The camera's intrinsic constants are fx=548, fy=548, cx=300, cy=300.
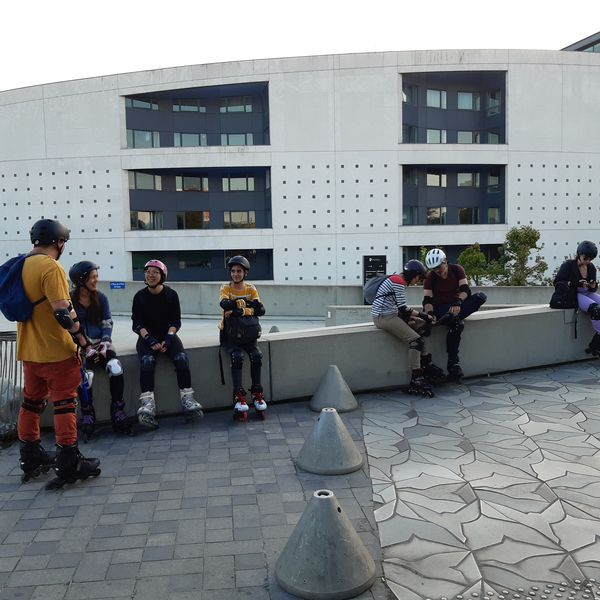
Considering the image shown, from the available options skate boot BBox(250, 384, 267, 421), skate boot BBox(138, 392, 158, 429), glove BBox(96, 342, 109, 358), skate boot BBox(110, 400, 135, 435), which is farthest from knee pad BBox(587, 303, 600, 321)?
glove BBox(96, 342, 109, 358)

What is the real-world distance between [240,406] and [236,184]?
40450mm

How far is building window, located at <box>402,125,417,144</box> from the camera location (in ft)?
137

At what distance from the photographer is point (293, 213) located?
39.7 m

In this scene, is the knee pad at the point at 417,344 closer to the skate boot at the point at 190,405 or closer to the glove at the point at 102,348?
the skate boot at the point at 190,405

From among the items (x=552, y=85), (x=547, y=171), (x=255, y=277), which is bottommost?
(x=255, y=277)

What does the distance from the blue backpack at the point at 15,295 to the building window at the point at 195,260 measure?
40.1 metres

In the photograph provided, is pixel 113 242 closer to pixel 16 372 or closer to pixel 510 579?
pixel 16 372

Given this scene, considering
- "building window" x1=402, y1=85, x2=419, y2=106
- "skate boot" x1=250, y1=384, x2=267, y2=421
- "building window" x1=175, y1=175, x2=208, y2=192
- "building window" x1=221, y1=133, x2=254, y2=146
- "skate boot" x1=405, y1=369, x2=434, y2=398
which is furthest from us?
"building window" x1=175, y1=175, x2=208, y2=192

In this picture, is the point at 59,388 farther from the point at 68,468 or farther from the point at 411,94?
the point at 411,94

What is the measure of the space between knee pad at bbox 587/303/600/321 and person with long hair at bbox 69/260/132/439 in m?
6.73

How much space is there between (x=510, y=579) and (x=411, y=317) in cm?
423

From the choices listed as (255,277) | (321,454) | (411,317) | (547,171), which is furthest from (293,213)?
(321,454)

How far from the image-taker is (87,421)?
18.6ft

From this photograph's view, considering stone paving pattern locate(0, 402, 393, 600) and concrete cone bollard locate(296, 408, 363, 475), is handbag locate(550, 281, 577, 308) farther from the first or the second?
concrete cone bollard locate(296, 408, 363, 475)
